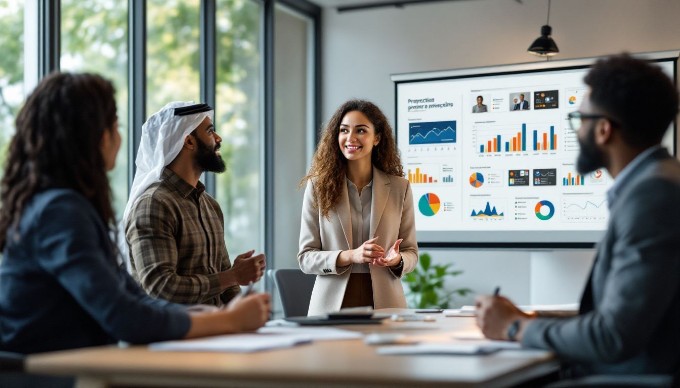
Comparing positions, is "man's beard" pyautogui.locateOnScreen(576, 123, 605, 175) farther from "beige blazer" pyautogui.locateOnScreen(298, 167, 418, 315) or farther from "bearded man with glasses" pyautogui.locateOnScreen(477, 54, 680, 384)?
"beige blazer" pyautogui.locateOnScreen(298, 167, 418, 315)

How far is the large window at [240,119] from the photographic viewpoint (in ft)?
22.4

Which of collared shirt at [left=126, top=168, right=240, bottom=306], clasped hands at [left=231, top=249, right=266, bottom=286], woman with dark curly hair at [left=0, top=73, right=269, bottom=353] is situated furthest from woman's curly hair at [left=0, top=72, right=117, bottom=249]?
clasped hands at [left=231, top=249, right=266, bottom=286]

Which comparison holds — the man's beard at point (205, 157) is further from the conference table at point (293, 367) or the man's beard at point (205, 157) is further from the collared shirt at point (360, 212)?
the conference table at point (293, 367)

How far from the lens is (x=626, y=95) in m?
2.21

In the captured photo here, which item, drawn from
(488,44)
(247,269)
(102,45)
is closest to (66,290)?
(247,269)

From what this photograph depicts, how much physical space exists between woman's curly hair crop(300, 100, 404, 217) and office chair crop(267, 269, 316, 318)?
1.08ft

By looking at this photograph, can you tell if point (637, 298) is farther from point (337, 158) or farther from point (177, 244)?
point (337, 158)

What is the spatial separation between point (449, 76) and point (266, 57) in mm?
1495

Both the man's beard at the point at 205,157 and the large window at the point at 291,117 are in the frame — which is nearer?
the man's beard at the point at 205,157

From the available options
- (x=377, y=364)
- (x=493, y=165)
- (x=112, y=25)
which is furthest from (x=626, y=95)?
(x=493, y=165)

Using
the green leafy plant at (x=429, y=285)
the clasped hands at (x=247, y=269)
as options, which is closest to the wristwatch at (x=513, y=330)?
the clasped hands at (x=247, y=269)

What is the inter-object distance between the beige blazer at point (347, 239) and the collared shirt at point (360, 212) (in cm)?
5

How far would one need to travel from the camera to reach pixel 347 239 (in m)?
4.28

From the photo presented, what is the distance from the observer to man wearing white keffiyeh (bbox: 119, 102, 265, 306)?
3205 mm
